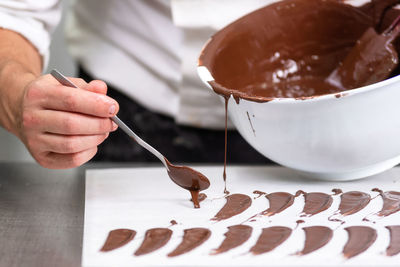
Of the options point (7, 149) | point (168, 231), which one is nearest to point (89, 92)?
point (168, 231)

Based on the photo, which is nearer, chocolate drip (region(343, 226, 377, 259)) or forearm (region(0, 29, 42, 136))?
chocolate drip (region(343, 226, 377, 259))

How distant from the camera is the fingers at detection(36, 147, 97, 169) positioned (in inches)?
36.0

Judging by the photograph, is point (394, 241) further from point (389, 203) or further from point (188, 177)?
point (188, 177)

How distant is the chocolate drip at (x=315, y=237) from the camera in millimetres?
776

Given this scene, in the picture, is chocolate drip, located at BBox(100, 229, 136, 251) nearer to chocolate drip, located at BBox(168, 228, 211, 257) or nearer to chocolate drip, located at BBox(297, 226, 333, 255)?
chocolate drip, located at BBox(168, 228, 211, 257)

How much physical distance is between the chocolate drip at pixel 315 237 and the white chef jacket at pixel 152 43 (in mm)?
504

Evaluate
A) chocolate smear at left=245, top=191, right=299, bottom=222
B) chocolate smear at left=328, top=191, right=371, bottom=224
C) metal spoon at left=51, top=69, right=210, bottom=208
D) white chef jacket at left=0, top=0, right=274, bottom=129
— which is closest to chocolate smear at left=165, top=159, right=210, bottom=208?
metal spoon at left=51, top=69, right=210, bottom=208

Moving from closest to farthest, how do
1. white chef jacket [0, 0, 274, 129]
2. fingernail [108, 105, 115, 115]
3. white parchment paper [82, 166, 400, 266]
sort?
white parchment paper [82, 166, 400, 266]
fingernail [108, 105, 115, 115]
white chef jacket [0, 0, 274, 129]

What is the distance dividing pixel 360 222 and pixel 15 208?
56 centimetres

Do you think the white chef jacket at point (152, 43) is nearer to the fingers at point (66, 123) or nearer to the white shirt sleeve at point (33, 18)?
the white shirt sleeve at point (33, 18)

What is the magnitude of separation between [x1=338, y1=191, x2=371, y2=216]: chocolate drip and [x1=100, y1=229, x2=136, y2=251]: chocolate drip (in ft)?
1.06

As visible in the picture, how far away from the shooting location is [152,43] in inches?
50.9

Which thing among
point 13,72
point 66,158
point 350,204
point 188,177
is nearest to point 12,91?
point 13,72

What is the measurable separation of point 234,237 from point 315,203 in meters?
0.18
